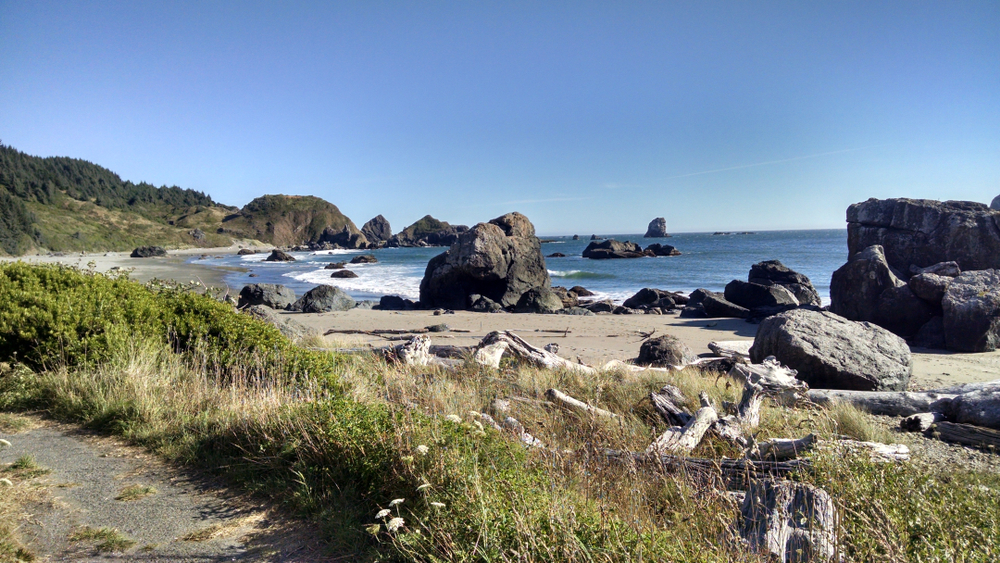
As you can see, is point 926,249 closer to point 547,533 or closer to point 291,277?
point 547,533

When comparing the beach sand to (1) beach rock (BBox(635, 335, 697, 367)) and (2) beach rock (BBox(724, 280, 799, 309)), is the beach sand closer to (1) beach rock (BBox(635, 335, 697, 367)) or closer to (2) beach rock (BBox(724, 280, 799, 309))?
(1) beach rock (BBox(635, 335, 697, 367))

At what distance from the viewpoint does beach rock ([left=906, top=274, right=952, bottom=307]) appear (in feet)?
45.0

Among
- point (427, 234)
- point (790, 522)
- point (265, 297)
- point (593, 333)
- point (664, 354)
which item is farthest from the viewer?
point (427, 234)

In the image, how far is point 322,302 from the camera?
22.5 metres

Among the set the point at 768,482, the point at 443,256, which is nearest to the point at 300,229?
the point at 443,256

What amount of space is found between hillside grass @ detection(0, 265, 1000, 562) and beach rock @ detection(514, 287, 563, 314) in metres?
16.5

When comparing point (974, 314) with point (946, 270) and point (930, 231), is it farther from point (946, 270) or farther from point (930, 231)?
point (930, 231)

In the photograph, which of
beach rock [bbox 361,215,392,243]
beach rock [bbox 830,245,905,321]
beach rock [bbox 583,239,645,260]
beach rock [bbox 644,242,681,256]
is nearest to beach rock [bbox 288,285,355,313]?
beach rock [bbox 830,245,905,321]

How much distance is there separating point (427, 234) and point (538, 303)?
11160 cm

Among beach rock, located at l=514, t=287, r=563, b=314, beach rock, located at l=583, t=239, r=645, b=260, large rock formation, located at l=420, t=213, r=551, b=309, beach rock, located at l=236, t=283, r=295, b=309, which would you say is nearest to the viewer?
beach rock, located at l=236, t=283, r=295, b=309

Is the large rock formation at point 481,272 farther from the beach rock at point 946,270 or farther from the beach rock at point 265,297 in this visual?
the beach rock at point 946,270

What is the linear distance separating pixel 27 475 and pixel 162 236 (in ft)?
336

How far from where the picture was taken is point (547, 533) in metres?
2.77

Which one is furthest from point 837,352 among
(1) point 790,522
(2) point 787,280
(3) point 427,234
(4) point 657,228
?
(4) point 657,228
